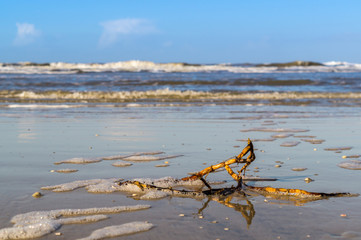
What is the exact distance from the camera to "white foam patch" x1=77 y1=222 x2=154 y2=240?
2.60 m

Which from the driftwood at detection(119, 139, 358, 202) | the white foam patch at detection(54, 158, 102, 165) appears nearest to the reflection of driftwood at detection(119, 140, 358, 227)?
the driftwood at detection(119, 139, 358, 202)

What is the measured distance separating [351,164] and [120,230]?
8.71ft

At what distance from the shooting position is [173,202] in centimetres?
328

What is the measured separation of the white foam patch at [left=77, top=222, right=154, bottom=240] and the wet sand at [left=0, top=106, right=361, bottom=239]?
0.15ft

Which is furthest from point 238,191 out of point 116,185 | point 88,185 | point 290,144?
point 290,144

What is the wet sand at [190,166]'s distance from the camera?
9.11ft

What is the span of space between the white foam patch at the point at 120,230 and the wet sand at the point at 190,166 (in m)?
0.05

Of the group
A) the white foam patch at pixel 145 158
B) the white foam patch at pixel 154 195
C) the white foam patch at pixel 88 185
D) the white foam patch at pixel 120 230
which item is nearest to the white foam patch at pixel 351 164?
the white foam patch at pixel 145 158

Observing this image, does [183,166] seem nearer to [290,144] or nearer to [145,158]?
[145,158]

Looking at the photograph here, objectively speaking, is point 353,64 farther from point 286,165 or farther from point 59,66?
point 286,165

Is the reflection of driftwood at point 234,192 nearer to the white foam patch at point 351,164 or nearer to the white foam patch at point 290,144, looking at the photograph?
the white foam patch at point 351,164

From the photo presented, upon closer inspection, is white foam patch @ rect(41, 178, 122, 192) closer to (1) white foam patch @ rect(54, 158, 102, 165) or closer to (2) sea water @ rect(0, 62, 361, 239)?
(2) sea water @ rect(0, 62, 361, 239)

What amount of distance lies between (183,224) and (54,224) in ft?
2.49

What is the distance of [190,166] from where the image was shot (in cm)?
450
